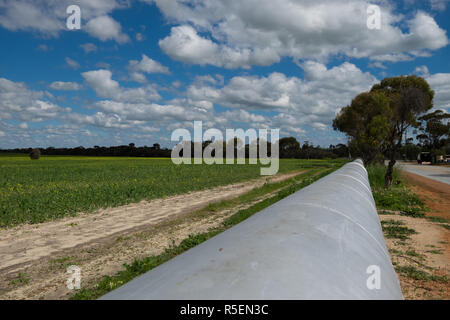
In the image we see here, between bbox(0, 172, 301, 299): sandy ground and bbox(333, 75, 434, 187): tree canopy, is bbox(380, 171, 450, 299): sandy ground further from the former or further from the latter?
bbox(333, 75, 434, 187): tree canopy

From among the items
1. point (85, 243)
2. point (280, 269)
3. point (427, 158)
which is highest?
point (280, 269)

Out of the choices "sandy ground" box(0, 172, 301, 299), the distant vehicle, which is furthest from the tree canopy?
the distant vehicle

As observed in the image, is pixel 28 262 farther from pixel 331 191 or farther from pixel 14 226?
pixel 331 191

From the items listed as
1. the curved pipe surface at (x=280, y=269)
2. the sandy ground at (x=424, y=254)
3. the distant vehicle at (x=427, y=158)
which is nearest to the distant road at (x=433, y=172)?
the sandy ground at (x=424, y=254)

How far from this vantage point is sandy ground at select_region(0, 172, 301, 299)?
4.57m

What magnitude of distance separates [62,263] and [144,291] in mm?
4950

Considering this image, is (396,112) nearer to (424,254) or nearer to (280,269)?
(424,254)

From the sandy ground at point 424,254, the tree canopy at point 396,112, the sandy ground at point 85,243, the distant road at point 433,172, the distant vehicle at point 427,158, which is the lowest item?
the sandy ground at point 85,243

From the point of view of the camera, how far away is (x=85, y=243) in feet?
21.2

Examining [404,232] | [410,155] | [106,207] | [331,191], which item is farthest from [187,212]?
[410,155]

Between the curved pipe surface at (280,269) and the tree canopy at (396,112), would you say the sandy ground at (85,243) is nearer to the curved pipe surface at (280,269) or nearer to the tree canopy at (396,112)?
the curved pipe surface at (280,269)

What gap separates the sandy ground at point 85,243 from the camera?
4.57m

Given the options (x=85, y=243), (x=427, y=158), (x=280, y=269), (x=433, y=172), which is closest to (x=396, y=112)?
(x=85, y=243)
